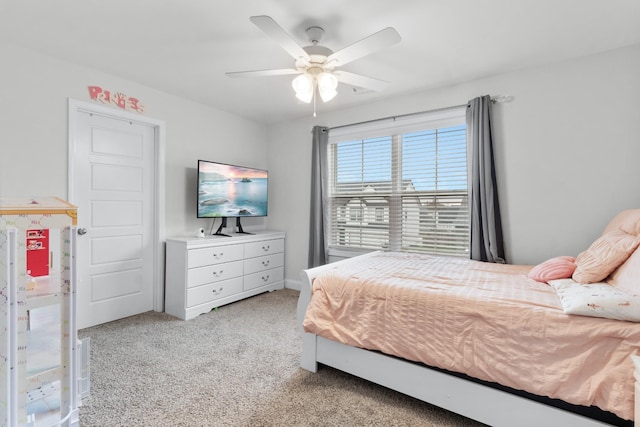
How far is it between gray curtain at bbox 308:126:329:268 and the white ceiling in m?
1.02

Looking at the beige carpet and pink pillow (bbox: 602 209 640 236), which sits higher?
pink pillow (bbox: 602 209 640 236)

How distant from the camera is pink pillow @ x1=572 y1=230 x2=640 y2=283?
1680 mm

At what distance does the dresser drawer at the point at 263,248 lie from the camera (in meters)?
3.75

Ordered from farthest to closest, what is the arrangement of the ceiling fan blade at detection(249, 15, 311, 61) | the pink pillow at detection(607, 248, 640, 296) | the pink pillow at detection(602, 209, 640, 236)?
the pink pillow at detection(602, 209, 640, 236) → the ceiling fan blade at detection(249, 15, 311, 61) → the pink pillow at detection(607, 248, 640, 296)

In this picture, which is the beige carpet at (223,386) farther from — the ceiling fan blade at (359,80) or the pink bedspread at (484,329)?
the ceiling fan blade at (359,80)

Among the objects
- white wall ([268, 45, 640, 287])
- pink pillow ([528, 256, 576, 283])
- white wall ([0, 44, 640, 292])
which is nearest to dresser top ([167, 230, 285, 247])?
white wall ([0, 44, 640, 292])

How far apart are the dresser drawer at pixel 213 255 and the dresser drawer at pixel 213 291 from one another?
246 millimetres

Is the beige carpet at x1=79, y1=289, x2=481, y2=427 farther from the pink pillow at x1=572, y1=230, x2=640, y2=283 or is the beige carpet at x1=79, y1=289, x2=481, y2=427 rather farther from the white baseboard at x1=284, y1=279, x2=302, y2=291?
the white baseboard at x1=284, y1=279, x2=302, y2=291

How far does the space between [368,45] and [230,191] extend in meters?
2.48

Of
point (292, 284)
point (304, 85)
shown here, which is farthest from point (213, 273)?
point (304, 85)

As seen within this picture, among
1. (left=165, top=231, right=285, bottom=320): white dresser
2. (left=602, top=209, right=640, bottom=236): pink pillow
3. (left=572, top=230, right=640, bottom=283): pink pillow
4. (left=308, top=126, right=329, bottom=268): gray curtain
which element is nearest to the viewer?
(left=572, top=230, right=640, bottom=283): pink pillow

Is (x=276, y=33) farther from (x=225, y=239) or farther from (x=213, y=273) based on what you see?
(x=213, y=273)

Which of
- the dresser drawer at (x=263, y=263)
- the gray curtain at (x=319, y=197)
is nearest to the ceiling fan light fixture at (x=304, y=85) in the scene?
the gray curtain at (x=319, y=197)

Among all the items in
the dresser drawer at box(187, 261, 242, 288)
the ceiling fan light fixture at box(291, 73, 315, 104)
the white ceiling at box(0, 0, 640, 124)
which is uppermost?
the white ceiling at box(0, 0, 640, 124)
